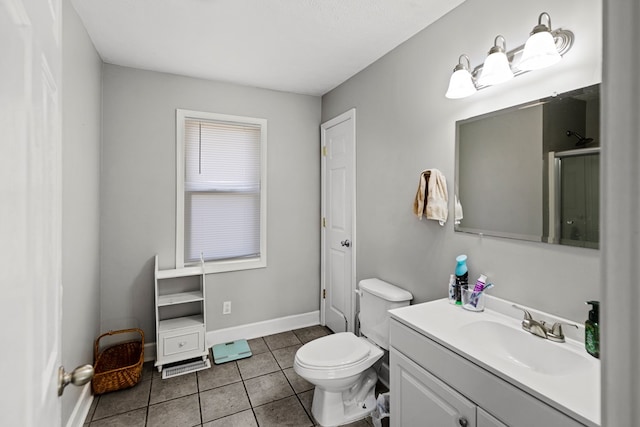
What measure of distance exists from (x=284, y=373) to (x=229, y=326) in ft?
2.60

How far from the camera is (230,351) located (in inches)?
106

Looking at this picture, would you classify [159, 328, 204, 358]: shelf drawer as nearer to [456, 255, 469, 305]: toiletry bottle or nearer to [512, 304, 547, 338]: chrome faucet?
[456, 255, 469, 305]: toiletry bottle

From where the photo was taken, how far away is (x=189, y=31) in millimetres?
2025

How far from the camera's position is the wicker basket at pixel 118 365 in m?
2.13

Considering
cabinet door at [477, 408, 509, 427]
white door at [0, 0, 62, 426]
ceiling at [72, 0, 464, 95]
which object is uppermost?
ceiling at [72, 0, 464, 95]

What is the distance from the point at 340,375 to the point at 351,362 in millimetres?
97

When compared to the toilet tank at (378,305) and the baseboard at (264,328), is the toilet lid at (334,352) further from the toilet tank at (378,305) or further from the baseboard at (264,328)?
the baseboard at (264,328)

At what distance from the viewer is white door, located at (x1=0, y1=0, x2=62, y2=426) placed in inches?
15.5

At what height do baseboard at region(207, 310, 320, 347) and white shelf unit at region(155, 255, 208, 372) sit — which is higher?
white shelf unit at region(155, 255, 208, 372)

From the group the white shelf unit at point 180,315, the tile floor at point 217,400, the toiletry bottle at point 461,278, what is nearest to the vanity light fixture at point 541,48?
the toiletry bottle at point 461,278

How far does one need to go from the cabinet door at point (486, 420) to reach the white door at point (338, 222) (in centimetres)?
160

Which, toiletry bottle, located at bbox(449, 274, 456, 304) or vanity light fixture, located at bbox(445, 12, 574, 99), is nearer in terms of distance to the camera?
vanity light fixture, located at bbox(445, 12, 574, 99)

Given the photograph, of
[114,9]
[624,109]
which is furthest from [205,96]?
[624,109]

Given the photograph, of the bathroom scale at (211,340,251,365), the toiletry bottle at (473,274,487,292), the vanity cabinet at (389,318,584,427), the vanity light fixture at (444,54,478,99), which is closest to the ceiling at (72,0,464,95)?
the vanity light fixture at (444,54,478,99)
